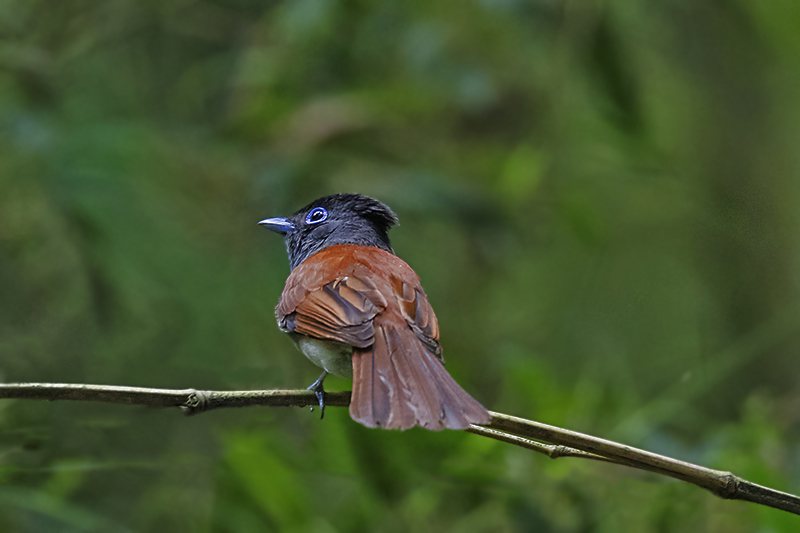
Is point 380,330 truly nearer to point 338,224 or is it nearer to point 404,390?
point 404,390

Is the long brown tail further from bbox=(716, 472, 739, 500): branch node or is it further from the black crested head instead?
the black crested head

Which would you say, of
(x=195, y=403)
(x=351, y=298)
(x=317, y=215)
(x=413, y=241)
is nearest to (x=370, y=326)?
(x=351, y=298)

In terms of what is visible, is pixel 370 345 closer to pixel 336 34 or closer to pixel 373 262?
pixel 373 262

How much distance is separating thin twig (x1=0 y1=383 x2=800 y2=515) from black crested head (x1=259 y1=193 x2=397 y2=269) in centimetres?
96

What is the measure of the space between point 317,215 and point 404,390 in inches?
46.5

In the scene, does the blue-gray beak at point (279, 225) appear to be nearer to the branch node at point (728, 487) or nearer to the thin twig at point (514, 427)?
the thin twig at point (514, 427)

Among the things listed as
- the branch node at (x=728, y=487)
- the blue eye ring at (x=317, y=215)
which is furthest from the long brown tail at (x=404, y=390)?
the blue eye ring at (x=317, y=215)

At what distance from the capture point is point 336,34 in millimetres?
3775

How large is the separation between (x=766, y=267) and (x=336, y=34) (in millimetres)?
3190

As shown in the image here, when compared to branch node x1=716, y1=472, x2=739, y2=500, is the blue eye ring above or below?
above

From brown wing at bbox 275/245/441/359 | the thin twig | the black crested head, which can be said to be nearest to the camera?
the thin twig

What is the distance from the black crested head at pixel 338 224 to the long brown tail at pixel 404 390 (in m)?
0.71

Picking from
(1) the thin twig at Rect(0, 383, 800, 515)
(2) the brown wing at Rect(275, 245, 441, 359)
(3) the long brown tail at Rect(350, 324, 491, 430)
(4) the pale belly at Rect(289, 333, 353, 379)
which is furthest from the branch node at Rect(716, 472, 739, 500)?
(4) the pale belly at Rect(289, 333, 353, 379)

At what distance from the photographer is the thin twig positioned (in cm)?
118
